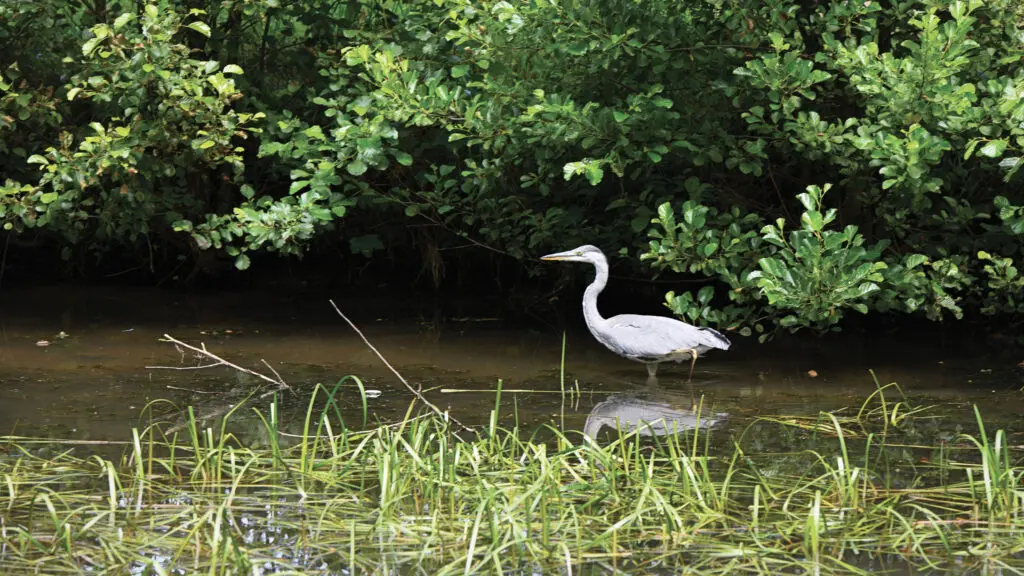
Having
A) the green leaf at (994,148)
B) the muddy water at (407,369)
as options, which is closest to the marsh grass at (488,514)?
the muddy water at (407,369)

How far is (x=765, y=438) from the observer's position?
6605 millimetres

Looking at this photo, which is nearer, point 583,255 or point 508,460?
point 508,460

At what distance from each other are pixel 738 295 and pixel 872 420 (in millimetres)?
1653

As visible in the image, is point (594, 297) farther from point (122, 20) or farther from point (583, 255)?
point (122, 20)

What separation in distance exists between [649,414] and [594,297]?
5.69 ft

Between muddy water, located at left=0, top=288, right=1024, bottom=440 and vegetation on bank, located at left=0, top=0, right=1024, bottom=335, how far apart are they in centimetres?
48

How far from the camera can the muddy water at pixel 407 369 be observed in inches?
286

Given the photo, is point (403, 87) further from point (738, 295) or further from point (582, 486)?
point (582, 486)

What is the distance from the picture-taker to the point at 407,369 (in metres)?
8.49

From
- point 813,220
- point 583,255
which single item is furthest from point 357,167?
point 813,220

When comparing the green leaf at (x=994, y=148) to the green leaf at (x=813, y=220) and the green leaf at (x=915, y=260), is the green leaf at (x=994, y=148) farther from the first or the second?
the green leaf at (x=915, y=260)

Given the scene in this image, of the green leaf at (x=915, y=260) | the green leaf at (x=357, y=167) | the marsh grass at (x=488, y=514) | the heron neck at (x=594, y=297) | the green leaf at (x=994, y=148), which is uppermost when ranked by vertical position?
the green leaf at (x=994, y=148)

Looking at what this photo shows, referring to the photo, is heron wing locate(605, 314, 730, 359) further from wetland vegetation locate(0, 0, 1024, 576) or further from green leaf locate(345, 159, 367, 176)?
green leaf locate(345, 159, 367, 176)

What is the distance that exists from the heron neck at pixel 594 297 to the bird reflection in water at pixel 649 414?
0.81 meters
